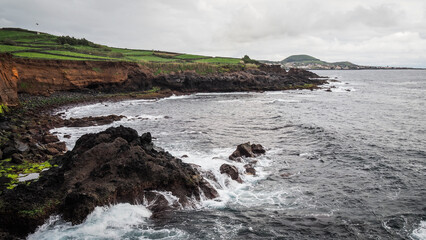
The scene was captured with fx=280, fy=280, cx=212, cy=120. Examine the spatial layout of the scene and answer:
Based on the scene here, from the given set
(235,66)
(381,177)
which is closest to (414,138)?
(381,177)

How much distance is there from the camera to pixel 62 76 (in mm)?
49594

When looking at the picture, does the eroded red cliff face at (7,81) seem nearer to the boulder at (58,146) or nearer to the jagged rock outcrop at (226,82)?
the boulder at (58,146)

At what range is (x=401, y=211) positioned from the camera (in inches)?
497

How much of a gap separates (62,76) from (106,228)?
46.9 meters

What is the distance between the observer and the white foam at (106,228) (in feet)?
32.3

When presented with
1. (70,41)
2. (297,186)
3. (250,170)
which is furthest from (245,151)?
(70,41)

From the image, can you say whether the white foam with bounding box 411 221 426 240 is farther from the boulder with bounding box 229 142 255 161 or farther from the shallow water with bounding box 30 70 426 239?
the boulder with bounding box 229 142 255 161

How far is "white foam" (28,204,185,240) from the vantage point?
9840 millimetres

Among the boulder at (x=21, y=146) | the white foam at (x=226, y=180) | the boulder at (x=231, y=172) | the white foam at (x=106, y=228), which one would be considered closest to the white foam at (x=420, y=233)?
the white foam at (x=226, y=180)

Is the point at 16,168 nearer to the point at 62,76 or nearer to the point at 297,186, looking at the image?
the point at 297,186

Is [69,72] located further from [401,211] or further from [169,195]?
[401,211]

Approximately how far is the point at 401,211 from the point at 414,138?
15.5 meters

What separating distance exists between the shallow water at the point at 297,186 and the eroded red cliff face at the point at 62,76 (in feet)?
45.6

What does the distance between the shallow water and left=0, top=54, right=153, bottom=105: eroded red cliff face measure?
13909 millimetres
